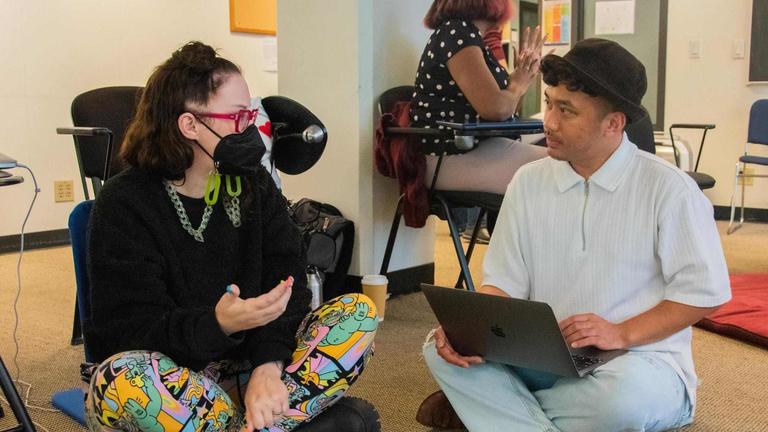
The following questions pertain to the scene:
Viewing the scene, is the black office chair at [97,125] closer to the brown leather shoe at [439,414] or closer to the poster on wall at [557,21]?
the brown leather shoe at [439,414]

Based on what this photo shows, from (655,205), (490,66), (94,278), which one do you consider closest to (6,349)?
(94,278)

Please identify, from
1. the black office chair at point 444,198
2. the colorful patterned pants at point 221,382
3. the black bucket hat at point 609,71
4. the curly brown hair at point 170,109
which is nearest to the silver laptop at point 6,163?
the curly brown hair at point 170,109

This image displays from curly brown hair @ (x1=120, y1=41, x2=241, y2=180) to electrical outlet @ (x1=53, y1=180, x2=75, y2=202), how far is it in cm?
314

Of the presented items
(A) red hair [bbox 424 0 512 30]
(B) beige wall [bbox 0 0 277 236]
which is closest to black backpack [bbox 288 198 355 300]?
(A) red hair [bbox 424 0 512 30]

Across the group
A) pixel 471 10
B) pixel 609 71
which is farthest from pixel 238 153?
pixel 471 10

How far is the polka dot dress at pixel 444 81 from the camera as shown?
2557mm

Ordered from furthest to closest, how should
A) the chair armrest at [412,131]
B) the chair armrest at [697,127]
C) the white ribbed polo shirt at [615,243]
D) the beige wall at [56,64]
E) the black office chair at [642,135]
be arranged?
1. the chair armrest at [697,127]
2. the beige wall at [56,64]
3. the black office chair at [642,135]
4. the chair armrest at [412,131]
5. the white ribbed polo shirt at [615,243]

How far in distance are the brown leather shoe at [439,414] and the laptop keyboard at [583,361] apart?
0.37m

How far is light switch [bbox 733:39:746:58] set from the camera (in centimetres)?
508

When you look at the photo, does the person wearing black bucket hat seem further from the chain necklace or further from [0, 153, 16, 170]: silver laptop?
[0, 153, 16, 170]: silver laptop

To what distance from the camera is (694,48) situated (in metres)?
5.25

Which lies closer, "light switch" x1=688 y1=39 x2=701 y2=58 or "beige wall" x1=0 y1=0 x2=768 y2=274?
"beige wall" x1=0 y1=0 x2=768 y2=274

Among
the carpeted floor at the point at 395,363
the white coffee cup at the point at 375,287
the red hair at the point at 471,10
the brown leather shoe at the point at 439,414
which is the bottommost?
the carpeted floor at the point at 395,363

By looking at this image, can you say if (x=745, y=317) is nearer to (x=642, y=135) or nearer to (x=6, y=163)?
(x=642, y=135)
